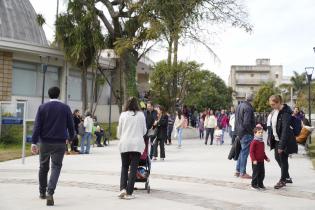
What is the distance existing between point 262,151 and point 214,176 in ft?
6.48

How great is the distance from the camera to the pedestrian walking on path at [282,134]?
9664mm

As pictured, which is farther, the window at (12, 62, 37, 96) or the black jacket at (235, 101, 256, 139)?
the window at (12, 62, 37, 96)

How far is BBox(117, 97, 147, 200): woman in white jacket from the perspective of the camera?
8328 millimetres

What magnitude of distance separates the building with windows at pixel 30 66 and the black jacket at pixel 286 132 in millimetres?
21083

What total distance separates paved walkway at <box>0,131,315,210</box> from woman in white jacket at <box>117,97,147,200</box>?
0.90 feet

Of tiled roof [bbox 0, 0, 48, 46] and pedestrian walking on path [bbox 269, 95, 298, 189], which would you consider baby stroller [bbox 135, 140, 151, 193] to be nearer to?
pedestrian walking on path [bbox 269, 95, 298, 189]

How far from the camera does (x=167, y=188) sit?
965cm

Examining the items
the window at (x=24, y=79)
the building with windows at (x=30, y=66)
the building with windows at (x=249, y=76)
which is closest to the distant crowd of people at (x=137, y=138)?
the building with windows at (x=30, y=66)

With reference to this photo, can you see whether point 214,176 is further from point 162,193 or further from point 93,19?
point 93,19

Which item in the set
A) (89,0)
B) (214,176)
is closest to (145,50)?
(89,0)

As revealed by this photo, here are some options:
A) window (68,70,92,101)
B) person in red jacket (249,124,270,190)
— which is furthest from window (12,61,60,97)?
person in red jacket (249,124,270,190)

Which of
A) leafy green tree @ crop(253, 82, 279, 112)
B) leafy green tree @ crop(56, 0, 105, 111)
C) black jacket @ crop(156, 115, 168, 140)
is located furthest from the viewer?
leafy green tree @ crop(253, 82, 279, 112)

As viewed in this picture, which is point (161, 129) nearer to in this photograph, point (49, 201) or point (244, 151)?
point (244, 151)

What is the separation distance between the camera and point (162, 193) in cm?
902
